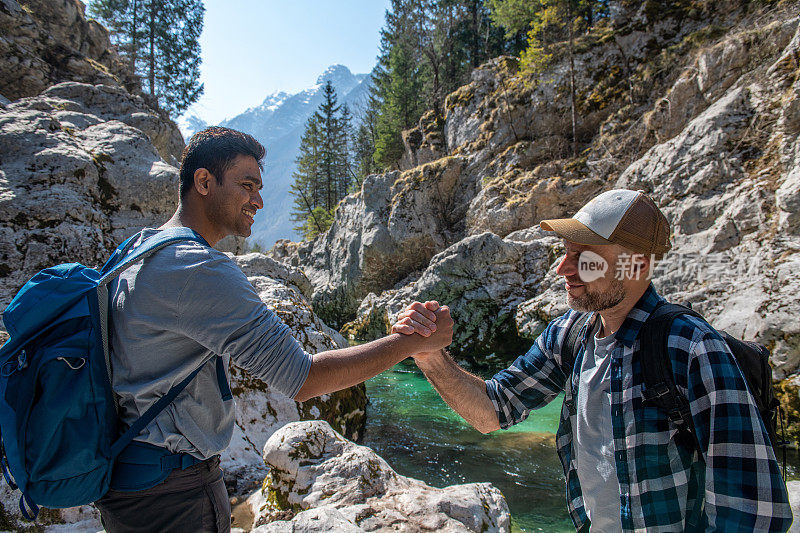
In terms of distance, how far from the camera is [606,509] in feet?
5.61

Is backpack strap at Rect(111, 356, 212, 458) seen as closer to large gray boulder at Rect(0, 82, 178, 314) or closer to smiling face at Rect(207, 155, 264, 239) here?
smiling face at Rect(207, 155, 264, 239)

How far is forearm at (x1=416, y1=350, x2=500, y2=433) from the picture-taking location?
2273mm

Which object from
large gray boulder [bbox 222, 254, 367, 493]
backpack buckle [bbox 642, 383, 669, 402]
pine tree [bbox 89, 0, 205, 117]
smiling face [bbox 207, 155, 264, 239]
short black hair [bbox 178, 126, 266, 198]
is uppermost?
pine tree [bbox 89, 0, 205, 117]

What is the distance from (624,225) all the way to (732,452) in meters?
0.97

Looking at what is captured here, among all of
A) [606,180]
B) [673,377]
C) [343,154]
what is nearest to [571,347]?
[673,377]

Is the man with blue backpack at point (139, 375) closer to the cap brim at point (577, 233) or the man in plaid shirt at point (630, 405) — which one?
the man in plaid shirt at point (630, 405)

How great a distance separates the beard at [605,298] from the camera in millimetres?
1842

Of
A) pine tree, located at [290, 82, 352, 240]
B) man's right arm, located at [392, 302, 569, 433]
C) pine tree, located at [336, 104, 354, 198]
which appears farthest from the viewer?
pine tree, located at [336, 104, 354, 198]

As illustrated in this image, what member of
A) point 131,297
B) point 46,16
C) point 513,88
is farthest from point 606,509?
point 46,16

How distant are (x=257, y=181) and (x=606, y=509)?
89.3 inches

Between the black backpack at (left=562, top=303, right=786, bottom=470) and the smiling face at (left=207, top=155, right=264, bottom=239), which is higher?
the smiling face at (left=207, top=155, right=264, bottom=239)

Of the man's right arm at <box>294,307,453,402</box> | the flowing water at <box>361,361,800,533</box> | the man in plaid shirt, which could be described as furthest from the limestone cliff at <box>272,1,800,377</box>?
the man's right arm at <box>294,307,453,402</box>

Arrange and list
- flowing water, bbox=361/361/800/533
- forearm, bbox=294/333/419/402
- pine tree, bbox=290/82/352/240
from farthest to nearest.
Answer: pine tree, bbox=290/82/352/240 → flowing water, bbox=361/361/800/533 → forearm, bbox=294/333/419/402

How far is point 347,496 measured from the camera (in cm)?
328
